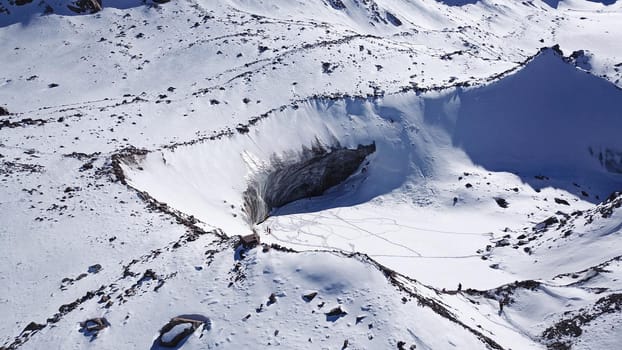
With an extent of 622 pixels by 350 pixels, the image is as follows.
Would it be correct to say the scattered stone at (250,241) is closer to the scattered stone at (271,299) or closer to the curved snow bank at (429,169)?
the scattered stone at (271,299)

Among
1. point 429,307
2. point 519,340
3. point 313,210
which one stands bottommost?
point 313,210

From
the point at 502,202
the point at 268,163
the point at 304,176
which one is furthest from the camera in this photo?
the point at 304,176

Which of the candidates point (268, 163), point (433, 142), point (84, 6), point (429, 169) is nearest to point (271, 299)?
point (268, 163)

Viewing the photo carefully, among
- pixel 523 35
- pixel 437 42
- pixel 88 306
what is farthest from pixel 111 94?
pixel 523 35

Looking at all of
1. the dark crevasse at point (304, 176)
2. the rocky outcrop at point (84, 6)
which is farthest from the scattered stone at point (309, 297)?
the rocky outcrop at point (84, 6)

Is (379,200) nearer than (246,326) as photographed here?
No

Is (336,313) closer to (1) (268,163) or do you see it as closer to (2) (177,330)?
(2) (177,330)

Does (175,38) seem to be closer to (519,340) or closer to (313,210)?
(313,210)
